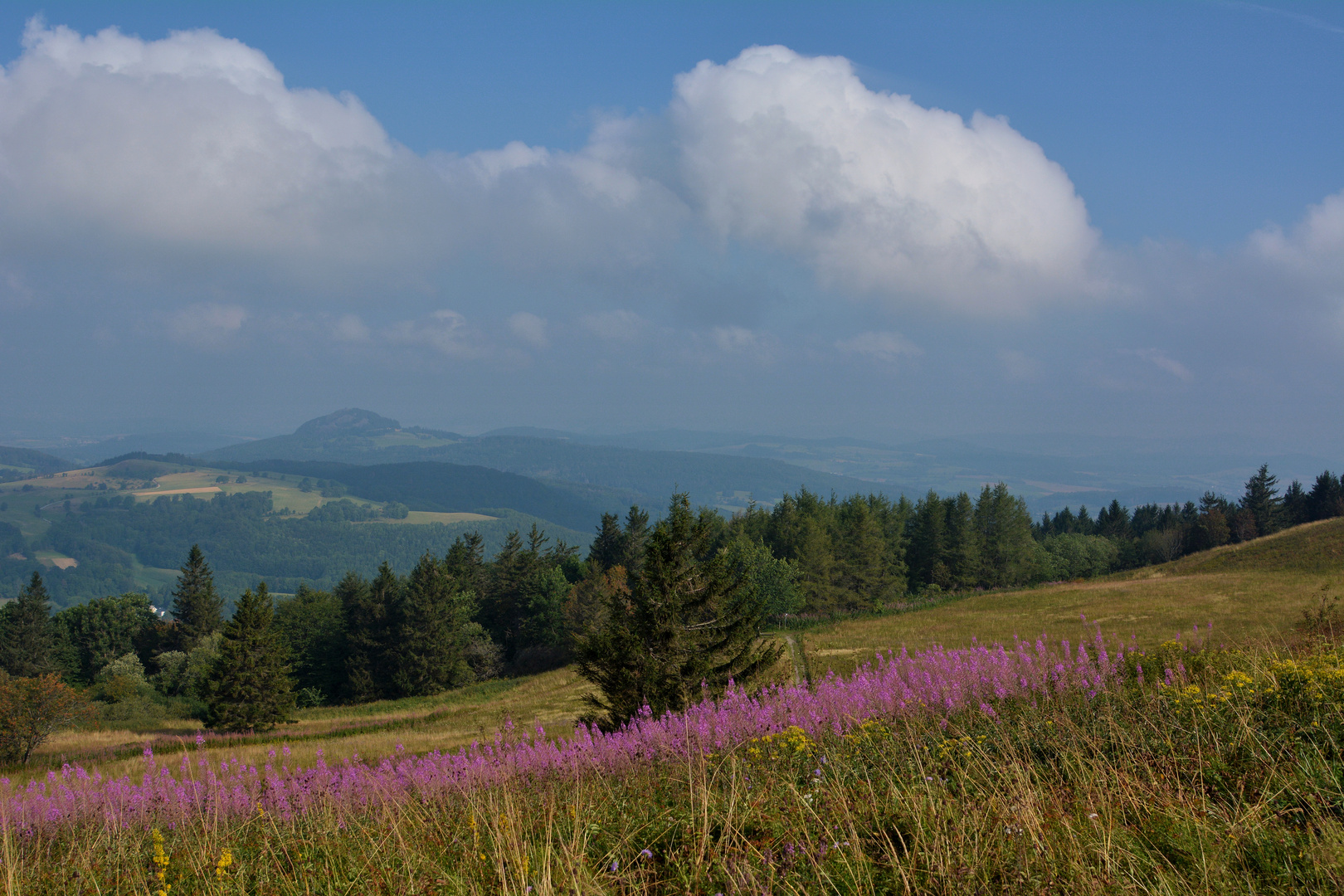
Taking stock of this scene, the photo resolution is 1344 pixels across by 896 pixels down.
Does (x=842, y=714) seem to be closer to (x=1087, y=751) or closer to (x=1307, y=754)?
(x=1087, y=751)

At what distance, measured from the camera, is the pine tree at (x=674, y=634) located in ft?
47.0

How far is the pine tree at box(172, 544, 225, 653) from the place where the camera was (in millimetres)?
86812

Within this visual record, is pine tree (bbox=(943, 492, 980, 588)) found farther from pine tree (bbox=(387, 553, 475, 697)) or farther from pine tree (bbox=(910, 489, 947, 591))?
pine tree (bbox=(387, 553, 475, 697))

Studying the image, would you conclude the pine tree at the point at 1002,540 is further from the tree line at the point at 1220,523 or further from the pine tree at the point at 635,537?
the pine tree at the point at 635,537

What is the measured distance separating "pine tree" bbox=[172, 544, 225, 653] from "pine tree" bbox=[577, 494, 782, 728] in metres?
90.0

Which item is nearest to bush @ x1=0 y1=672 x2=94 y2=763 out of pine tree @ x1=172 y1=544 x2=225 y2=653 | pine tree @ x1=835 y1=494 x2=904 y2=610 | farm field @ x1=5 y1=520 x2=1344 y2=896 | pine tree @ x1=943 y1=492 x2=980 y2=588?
farm field @ x1=5 y1=520 x2=1344 y2=896

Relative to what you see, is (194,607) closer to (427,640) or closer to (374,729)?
(427,640)

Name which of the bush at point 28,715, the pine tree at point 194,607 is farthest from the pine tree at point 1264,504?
the pine tree at point 194,607

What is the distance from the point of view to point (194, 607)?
88.8 meters

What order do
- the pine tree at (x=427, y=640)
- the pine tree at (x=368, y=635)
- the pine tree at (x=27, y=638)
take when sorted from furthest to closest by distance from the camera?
the pine tree at (x=27, y=638) < the pine tree at (x=368, y=635) < the pine tree at (x=427, y=640)

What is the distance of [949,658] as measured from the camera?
867 centimetres

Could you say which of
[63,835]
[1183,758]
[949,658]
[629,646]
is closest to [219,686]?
[629,646]

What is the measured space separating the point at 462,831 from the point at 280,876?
104 cm

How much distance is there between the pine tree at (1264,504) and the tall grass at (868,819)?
367 ft
